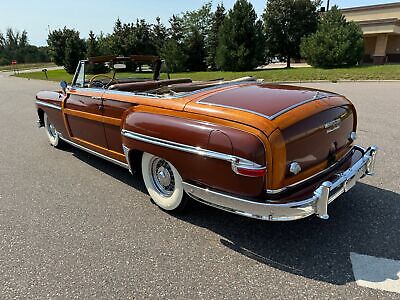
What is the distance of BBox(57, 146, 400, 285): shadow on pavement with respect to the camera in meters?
2.47

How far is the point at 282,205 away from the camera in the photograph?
2.33 meters

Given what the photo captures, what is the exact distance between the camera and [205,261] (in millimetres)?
2562

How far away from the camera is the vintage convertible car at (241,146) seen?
2.35 metres

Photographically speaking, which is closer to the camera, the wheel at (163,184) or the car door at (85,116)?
the wheel at (163,184)

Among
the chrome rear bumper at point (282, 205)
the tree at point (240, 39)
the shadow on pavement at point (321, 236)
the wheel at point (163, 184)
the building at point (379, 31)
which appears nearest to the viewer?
the chrome rear bumper at point (282, 205)

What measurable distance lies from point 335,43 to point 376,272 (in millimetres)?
20278

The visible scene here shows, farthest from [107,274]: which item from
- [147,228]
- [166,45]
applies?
[166,45]

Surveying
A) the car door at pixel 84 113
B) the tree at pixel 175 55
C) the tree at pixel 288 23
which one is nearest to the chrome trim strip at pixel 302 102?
the car door at pixel 84 113

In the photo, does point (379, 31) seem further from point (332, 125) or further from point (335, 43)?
point (332, 125)

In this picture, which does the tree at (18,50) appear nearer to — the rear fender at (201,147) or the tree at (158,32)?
the tree at (158,32)

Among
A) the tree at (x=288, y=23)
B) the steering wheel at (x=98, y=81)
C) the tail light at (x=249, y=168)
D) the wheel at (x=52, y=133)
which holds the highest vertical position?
the tree at (x=288, y=23)

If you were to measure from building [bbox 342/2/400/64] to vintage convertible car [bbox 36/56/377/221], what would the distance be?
27580 mm

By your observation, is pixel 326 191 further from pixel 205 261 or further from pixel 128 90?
pixel 128 90

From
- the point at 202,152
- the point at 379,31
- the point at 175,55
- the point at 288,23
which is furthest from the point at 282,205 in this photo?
the point at 379,31
